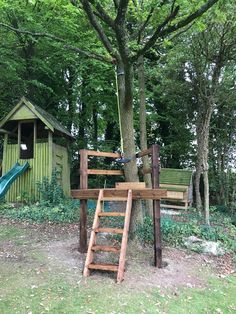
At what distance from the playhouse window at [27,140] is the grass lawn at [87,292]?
6602 millimetres

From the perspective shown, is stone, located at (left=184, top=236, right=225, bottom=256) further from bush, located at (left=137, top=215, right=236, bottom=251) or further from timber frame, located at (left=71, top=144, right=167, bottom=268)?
timber frame, located at (left=71, top=144, right=167, bottom=268)

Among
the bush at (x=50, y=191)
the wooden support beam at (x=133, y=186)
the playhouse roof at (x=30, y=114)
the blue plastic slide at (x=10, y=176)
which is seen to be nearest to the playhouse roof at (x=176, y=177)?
the bush at (x=50, y=191)

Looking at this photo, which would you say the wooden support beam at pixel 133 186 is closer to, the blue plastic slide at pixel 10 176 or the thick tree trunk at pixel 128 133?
the thick tree trunk at pixel 128 133

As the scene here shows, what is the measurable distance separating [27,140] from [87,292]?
8.77 m

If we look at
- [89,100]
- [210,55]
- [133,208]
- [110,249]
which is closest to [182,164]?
[89,100]

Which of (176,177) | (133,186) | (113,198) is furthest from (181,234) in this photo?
(176,177)

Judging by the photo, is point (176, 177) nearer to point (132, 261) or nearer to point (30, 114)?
point (30, 114)

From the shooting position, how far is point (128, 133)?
6590 millimetres

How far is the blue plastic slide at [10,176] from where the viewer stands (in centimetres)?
985

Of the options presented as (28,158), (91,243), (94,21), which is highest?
(94,21)

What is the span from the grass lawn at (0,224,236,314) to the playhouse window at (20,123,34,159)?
260 inches

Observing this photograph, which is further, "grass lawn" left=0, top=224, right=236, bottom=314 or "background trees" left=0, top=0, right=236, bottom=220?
"background trees" left=0, top=0, right=236, bottom=220

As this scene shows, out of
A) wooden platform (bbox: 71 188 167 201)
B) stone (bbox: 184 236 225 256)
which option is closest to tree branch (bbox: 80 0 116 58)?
wooden platform (bbox: 71 188 167 201)

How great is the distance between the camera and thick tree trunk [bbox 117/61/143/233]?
629 centimetres
